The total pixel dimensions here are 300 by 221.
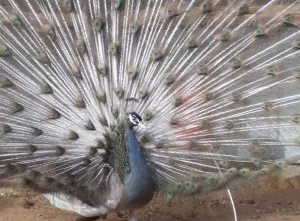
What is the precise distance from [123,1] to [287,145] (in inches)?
59.5

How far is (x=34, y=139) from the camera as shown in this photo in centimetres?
444

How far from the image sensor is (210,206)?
570 cm

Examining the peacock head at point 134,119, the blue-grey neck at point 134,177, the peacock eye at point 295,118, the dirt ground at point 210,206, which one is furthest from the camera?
the dirt ground at point 210,206

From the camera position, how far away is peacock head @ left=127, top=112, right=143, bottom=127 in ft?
13.7

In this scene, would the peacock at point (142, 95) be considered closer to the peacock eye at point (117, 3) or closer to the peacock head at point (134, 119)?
the peacock eye at point (117, 3)

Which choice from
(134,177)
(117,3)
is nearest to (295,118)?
(134,177)

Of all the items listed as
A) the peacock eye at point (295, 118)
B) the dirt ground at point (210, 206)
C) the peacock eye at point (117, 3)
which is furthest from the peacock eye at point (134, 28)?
the dirt ground at point (210, 206)

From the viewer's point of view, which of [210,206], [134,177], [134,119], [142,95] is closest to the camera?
[134,119]

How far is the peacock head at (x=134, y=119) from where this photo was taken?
418cm

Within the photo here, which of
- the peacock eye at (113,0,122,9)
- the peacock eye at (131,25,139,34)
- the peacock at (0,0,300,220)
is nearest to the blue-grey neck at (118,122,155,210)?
the peacock at (0,0,300,220)

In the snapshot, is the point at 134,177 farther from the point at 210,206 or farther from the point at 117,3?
the point at 210,206

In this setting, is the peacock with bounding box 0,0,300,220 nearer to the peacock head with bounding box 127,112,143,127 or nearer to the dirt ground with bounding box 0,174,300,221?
the peacock head with bounding box 127,112,143,127

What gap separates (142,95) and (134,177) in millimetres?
→ 563

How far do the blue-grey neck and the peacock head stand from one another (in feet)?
0.19
